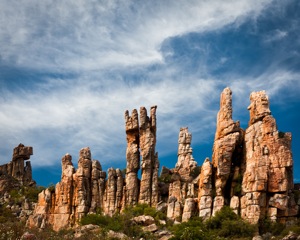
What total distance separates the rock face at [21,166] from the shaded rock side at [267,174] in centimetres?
4232

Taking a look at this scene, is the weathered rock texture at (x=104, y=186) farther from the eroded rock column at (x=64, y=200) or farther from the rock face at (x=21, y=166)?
the rock face at (x=21, y=166)

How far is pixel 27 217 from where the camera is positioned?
7575cm

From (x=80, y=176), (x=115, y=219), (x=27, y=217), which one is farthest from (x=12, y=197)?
(x=115, y=219)

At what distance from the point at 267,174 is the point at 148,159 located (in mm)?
17646

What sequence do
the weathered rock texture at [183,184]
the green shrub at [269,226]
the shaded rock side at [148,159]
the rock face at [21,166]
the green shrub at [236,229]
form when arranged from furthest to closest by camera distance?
the rock face at [21,166]
the shaded rock side at [148,159]
the weathered rock texture at [183,184]
the green shrub at [269,226]
the green shrub at [236,229]

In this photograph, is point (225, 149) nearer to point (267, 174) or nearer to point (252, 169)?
point (252, 169)

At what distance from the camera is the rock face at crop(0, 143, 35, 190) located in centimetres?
9100

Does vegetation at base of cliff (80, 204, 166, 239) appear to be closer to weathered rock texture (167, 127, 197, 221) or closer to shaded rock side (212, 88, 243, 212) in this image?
weathered rock texture (167, 127, 197, 221)

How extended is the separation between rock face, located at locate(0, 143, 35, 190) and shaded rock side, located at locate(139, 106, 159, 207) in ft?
86.5

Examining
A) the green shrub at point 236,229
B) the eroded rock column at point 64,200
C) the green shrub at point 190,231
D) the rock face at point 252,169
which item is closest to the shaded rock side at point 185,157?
the rock face at point 252,169

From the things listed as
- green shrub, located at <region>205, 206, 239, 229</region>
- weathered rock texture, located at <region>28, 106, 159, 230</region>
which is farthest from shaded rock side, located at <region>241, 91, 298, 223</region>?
weathered rock texture, located at <region>28, 106, 159, 230</region>

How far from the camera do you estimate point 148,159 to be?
71688 mm

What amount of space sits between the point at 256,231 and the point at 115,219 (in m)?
17.5

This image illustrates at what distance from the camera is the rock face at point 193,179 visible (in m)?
59.3
